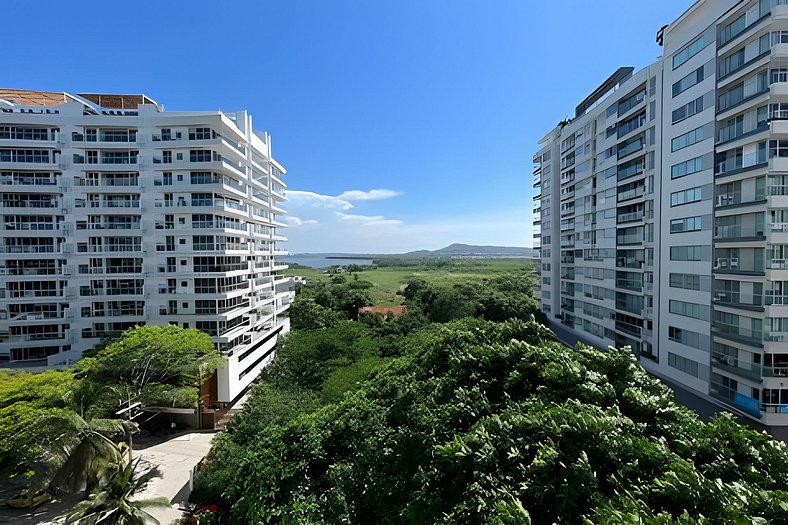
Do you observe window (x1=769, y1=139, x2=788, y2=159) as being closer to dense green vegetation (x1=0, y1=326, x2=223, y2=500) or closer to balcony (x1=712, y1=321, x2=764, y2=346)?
balcony (x1=712, y1=321, x2=764, y2=346)

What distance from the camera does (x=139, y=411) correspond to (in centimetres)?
2591

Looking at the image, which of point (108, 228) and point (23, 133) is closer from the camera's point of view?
point (23, 133)

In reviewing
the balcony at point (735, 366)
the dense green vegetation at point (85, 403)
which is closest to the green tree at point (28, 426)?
the dense green vegetation at point (85, 403)

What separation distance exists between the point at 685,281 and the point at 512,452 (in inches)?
986

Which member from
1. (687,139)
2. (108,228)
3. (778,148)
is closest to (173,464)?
(108,228)

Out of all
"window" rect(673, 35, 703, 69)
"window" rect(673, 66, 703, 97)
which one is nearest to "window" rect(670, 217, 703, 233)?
"window" rect(673, 66, 703, 97)

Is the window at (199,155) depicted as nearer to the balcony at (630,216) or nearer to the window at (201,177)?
the window at (201,177)

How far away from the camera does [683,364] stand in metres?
24.9

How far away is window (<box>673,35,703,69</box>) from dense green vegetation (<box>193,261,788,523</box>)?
23.8 meters

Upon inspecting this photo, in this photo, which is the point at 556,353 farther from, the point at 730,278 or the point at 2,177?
the point at 2,177

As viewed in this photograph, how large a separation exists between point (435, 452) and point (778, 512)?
16.8 ft

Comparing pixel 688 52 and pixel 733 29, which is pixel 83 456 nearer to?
pixel 733 29

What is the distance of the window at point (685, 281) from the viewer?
24031mm

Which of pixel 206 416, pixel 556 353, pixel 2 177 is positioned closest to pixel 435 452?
pixel 556 353
